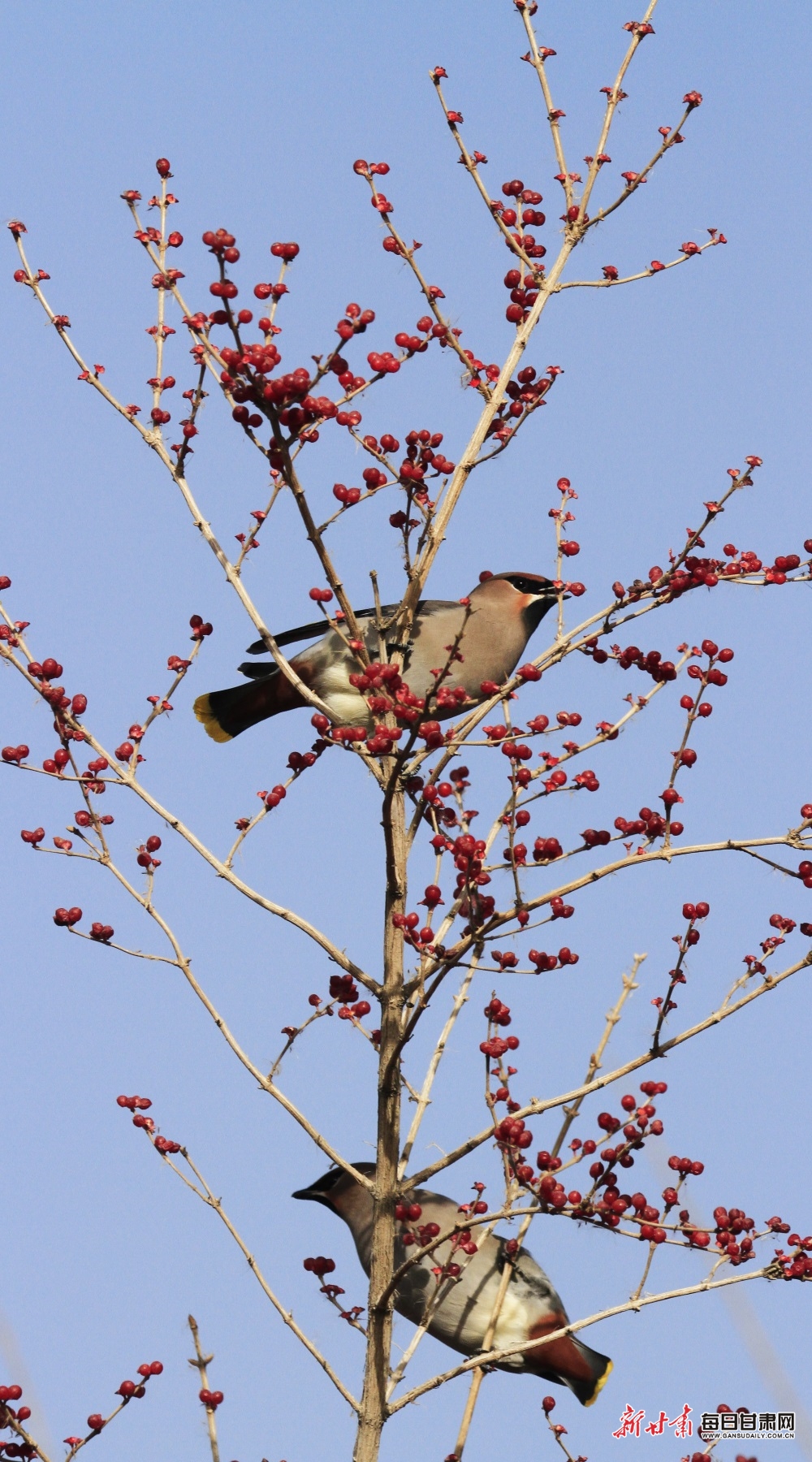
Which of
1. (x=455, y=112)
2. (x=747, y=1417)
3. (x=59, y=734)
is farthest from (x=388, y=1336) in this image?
(x=455, y=112)

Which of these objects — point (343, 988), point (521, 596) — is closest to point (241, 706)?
point (521, 596)

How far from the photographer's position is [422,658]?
4586 mm

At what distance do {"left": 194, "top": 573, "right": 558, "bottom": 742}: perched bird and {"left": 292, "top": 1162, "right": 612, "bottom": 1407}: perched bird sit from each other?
55.5 inches

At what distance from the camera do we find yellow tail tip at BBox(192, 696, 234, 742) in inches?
196

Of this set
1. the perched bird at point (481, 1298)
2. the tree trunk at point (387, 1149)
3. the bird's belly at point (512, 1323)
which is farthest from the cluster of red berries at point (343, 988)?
the bird's belly at point (512, 1323)

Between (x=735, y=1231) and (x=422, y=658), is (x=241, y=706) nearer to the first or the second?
(x=422, y=658)

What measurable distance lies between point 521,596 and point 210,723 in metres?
1.04

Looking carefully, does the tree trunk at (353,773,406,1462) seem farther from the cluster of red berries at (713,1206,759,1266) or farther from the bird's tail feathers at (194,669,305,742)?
the bird's tail feathers at (194,669,305,742)

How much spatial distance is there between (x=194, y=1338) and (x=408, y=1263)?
1.71 ft

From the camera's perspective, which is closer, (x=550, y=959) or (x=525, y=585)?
(x=550, y=959)

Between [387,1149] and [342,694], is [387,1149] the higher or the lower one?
the lower one

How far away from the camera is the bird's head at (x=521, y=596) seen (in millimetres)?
4922

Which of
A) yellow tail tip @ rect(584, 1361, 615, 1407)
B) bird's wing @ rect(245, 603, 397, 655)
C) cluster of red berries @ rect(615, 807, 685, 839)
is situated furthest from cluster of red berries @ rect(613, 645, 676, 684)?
yellow tail tip @ rect(584, 1361, 615, 1407)

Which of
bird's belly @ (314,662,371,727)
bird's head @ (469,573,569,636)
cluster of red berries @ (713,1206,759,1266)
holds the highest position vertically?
bird's head @ (469,573,569,636)
